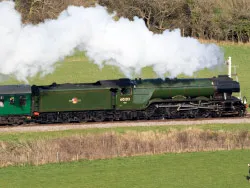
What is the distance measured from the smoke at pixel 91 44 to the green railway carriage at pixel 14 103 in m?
1.53

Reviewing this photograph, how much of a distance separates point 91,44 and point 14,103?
8.15 metres

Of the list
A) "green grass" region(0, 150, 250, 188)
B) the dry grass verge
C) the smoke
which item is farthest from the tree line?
"green grass" region(0, 150, 250, 188)

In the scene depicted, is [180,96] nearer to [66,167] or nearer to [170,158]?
[170,158]

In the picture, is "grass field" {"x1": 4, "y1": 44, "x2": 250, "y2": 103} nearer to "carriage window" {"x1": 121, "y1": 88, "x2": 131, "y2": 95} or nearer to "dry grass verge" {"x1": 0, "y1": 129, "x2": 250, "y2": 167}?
"carriage window" {"x1": 121, "y1": 88, "x2": 131, "y2": 95}

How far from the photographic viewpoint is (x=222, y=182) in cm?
3123

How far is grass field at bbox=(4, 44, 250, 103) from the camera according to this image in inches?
2753


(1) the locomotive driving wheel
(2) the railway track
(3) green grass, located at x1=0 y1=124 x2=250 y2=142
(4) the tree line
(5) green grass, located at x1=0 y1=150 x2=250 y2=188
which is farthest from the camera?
(4) the tree line

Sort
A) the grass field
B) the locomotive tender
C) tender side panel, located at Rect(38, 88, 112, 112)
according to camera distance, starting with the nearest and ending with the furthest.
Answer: the locomotive tender < tender side panel, located at Rect(38, 88, 112, 112) < the grass field

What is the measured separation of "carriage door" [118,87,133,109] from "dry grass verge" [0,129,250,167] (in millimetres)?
5822

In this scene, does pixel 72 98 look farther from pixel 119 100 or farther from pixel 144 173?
pixel 144 173

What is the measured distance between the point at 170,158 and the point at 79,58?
43887 millimetres

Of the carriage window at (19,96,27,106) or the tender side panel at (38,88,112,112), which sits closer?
the carriage window at (19,96,27,106)

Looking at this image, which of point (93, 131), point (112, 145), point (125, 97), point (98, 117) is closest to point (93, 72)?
point (98, 117)

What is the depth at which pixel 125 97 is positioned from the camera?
46812 mm
